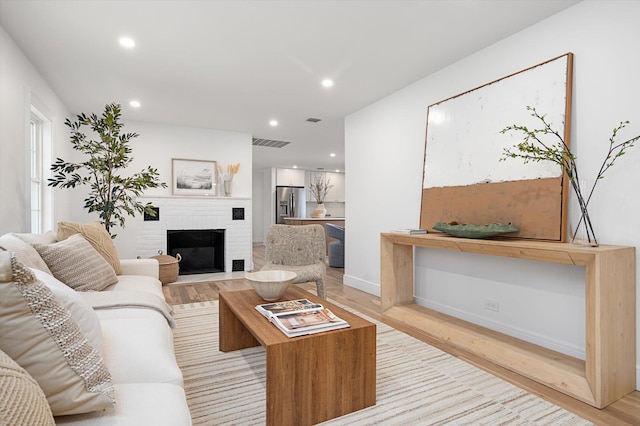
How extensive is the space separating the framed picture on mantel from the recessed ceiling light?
2816mm

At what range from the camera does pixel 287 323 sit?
1794 millimetres

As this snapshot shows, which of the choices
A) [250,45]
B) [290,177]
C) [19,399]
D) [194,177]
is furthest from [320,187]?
[19,399]

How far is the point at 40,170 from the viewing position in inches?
150

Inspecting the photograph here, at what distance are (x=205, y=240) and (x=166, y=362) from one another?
16.1 ft

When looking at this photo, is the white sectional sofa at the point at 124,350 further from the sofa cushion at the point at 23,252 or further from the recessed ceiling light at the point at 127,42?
the recessed ceiling light at the point at 127,42

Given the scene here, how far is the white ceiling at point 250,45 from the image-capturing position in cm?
240

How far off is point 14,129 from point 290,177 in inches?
302

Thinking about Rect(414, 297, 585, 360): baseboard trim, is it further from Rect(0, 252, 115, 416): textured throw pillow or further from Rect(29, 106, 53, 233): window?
Rect(29, 106, 53, 233): window

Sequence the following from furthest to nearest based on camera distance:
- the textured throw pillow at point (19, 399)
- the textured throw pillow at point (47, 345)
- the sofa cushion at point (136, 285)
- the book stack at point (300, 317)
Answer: the sofa cushion at point (136, 285)
the book stack at point (300, 317)
the textured throw pillow at point (47, 345)
the textured throw pillow at point (19, 399)

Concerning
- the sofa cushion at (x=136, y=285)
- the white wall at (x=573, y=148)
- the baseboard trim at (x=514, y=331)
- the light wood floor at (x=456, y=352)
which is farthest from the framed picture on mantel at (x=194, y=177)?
the baseboard trim at (x=514, y=331)

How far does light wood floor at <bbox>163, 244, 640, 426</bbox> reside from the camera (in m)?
1.79

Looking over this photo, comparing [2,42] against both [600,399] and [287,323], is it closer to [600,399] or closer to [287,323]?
[287,323]

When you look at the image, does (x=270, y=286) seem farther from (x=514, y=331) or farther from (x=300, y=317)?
(x=514, y=331)

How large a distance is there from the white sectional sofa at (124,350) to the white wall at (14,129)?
106 cm
